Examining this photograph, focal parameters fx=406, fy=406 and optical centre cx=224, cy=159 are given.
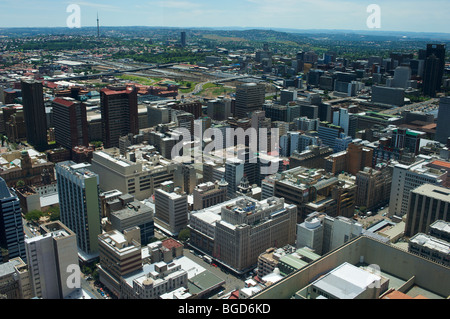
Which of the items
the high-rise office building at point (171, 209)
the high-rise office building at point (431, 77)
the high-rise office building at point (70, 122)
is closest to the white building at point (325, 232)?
the high-rise office building at point (171, 209)

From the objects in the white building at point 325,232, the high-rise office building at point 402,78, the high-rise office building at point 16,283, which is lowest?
the high-rise office building at point 16,283

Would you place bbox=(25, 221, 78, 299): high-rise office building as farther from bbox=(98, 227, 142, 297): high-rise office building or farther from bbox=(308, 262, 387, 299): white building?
bbox=(308, 262, 387, 299): white building

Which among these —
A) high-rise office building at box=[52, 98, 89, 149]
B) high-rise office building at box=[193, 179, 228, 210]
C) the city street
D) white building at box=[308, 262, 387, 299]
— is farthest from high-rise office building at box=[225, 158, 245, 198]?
white building at box=[308, 262, 387, 299]

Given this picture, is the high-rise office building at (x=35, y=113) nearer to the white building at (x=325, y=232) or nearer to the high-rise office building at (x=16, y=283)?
the high-rise office building at (x=16, y=283)

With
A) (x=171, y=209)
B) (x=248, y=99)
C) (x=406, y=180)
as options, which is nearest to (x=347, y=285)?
(x=171, y=209)

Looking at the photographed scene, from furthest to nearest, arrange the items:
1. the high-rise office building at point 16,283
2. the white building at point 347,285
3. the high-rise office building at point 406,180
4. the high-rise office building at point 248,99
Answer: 1. the high-rise office building at point 248,99
2. the high-rise office building at point 406,180
3. the high-rise office building at point 16,283
4. the white building at point 347,285
